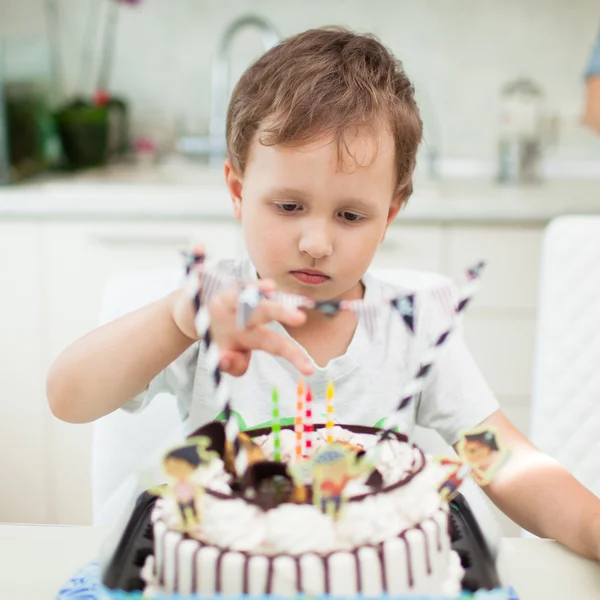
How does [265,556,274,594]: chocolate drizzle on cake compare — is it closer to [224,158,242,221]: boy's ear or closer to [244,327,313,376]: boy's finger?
[244,327,313,376]: boy's finger

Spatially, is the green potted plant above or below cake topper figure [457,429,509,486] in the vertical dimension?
above

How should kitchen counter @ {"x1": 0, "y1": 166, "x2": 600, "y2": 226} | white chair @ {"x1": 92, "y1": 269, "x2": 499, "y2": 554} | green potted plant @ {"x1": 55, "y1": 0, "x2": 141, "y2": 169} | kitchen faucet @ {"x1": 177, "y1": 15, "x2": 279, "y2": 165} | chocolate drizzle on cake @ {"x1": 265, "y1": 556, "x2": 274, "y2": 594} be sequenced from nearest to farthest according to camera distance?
chocolate drizzle on cake @ {"x1": 265, "y1": 556, "x2": 274, "y2": 594}
white chair @ {"x1": 92, "y1": 269, "x2": 499, "y2": 554}
kitchen counter @ {"x1": 0, "y1": 166, "x2": 600, "y2": 226}
green potted plant @ {"x1": 55, "y1": 0, "x2": 141, "y2": 169}
kitchen faucet @ {"x1": 177, "y1": 15, "x2": 279, "y2": 165}

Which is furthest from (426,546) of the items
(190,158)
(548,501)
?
(190,158)

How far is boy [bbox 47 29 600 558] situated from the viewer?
30.1 inches

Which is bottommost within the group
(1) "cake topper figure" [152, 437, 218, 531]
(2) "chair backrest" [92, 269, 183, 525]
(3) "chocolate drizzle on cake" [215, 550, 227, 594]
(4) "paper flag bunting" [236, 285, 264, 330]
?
(2) "chair backrest" [92, 269, 183, 525]

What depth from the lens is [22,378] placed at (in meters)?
2.15

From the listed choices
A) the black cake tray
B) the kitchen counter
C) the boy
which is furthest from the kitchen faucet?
the black cake tray

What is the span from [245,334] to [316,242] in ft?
0.58

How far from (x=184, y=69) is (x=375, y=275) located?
1.83 meters

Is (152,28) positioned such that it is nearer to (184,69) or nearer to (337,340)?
(184,69)

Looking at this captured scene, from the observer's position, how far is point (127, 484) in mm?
1028

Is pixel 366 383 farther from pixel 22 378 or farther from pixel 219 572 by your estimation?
pixel 22 378

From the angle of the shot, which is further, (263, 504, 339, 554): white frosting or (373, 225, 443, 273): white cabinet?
(373, 225, 443, 273): white cabinet

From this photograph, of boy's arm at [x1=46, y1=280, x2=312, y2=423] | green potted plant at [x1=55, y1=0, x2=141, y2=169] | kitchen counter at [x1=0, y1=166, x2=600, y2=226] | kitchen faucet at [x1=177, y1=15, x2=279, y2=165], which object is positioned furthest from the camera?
kitchen faucet at [x1=177, y1=15, x2=279, y2=165]
